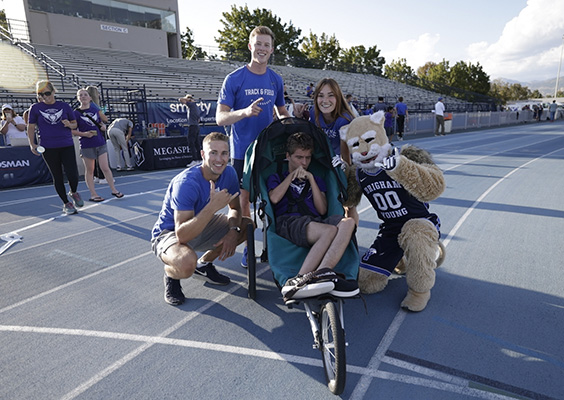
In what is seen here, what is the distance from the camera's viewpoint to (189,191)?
292 cm

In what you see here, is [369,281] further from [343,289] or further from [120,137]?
[120,137]

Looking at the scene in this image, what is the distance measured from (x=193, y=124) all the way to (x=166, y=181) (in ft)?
7.88

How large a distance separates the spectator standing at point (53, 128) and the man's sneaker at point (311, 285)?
4.80 metres

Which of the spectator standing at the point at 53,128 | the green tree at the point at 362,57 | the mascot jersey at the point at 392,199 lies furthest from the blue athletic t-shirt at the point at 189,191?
the green tree at the point at 362,57

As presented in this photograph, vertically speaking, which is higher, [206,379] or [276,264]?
[276,264]

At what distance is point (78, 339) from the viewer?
8.70 feet

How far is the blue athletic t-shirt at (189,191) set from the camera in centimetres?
292

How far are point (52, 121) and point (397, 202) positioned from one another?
511cm

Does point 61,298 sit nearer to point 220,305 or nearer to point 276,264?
point 220,305

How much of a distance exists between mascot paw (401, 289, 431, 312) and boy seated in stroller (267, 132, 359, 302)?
808mm

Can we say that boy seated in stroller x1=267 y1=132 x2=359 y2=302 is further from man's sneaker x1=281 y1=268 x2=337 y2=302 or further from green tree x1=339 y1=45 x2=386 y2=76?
green tree x1=339 y1=45 x2=386 y2=76

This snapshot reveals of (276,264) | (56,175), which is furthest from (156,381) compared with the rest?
(56,175)

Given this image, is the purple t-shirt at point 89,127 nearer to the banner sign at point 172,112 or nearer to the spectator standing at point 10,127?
the spectator standing at point 10,127

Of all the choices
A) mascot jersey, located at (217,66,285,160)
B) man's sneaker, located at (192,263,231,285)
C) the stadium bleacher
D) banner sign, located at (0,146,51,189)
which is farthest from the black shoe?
the stadium bleacher
